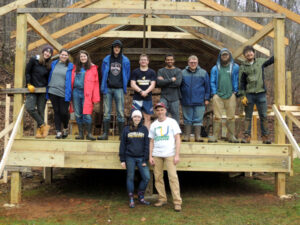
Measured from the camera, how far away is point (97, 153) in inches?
234

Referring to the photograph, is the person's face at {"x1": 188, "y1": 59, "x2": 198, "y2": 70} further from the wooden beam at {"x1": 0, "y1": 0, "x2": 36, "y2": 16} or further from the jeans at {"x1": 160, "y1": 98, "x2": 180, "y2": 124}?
the wooden beam at {"x1": 0, "y1": 0, "x2": 36, "y2": 16}

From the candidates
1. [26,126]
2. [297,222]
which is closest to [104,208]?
[297,222]

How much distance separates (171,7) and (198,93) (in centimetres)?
243

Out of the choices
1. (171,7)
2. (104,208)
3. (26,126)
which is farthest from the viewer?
(26,126)

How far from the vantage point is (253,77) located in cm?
624

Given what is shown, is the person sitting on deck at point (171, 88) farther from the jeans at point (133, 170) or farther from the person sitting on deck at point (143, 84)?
the jeans at point (133, 170)

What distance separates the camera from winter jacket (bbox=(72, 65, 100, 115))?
5.98 meters

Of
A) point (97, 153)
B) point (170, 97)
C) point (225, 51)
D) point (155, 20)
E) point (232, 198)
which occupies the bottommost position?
point (232, 198)

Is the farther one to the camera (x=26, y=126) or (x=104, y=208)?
(x=26, y=126)

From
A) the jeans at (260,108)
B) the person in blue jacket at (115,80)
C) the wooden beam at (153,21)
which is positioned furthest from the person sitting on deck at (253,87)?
the wooden beam at (153,21)

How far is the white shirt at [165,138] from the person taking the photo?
5.38 meters

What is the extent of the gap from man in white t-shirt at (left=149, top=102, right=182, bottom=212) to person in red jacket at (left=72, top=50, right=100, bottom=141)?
1318 mm

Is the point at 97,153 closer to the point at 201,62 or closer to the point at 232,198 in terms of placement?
the point at 232,198

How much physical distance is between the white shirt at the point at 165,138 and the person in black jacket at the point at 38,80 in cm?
247
